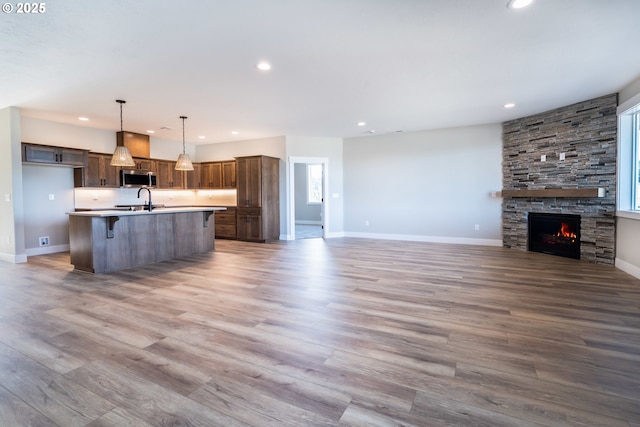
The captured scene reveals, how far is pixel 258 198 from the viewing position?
25.1 feet

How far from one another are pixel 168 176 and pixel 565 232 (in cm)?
896

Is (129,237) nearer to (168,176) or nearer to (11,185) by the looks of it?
(11,185)

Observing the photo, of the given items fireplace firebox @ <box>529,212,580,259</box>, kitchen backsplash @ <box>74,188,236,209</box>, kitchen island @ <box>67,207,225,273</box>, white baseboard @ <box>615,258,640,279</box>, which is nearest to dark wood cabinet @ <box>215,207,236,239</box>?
kitchen backsplash @ <box>74,188,236,209</box>

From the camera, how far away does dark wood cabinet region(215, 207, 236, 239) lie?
8195 mm

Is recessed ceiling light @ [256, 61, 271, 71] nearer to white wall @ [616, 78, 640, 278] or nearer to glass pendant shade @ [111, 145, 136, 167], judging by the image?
glass pendant shade @ [111, 145, 136, 167]

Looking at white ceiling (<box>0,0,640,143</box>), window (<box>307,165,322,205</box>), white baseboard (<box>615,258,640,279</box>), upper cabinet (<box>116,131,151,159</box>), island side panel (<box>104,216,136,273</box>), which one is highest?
white ceiling (<box>0,0,640,143</box>)

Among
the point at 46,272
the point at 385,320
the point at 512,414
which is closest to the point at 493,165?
the point at 385,320

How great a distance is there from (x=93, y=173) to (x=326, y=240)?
5436 millimetres

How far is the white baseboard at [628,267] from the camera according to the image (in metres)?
4.20

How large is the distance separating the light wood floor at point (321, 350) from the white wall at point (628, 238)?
31 cm

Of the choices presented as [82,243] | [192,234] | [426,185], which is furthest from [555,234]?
[82,243]

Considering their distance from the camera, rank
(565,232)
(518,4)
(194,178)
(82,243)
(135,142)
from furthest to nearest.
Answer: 1. (194,178)
2. (135,142)
3. (565,232)
4. (82,243)
5. (518,4)

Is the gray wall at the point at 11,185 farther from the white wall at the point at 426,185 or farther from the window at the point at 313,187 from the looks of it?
the window at the point at 313,187

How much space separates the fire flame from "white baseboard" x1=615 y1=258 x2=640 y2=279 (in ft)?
2.72
